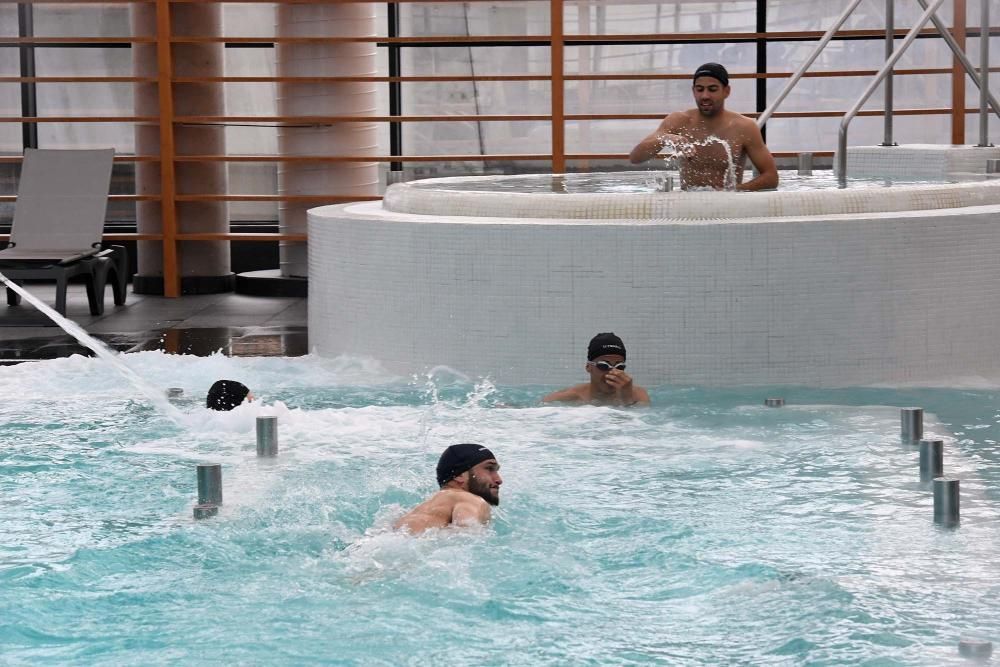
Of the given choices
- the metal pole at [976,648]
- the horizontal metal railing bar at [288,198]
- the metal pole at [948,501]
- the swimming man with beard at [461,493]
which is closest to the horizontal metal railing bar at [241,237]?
the horizontal metal railing bar at [288,198]

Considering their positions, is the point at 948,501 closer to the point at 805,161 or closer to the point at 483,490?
the point at 483,490

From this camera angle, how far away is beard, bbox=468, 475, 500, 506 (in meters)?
4.59

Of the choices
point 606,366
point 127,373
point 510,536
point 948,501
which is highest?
point 606,366

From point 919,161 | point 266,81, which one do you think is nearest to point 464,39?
point 266,81

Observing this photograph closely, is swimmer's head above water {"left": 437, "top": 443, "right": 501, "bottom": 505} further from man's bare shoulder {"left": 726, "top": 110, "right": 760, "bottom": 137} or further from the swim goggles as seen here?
man's bare shoulder {"left": 726, "top": 110, "right": 760, "bottom": 137}

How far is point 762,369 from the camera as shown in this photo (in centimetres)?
659

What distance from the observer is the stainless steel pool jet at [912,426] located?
18.1ft

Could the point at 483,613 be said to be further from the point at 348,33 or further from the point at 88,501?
the point at 348,33

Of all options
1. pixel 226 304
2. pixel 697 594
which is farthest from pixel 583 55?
pixel 697 594

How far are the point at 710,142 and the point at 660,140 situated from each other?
0.90 ft

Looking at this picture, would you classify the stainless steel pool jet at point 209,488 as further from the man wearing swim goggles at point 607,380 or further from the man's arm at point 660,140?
the man's arm at point 660,140

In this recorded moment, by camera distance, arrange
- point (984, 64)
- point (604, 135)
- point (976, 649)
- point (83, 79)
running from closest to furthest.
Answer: point (976, 649)
point (984, 64)
point (83, 79)
point (604, 135)

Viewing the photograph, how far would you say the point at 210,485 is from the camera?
476 cm

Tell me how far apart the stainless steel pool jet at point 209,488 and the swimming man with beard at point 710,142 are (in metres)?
3.55
